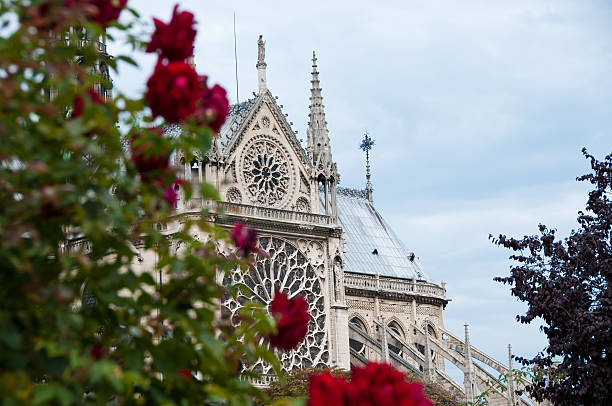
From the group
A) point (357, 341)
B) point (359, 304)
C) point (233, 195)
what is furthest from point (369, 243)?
point (233, 195)

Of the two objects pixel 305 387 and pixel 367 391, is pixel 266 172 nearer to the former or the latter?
pixel 305 387

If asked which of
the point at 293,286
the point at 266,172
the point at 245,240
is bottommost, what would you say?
the point at 245,240

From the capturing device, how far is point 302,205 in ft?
132

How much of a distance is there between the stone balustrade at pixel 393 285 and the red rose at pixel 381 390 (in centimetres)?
4195

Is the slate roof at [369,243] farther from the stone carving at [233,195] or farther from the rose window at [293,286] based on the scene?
the stone carving at [233,195]

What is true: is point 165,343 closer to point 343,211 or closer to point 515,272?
point 515,272

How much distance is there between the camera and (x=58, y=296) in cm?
379

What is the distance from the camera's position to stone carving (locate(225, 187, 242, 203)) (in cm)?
3750

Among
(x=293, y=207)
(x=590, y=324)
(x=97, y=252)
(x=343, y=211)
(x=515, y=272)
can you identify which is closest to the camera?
(x=97, y=252)

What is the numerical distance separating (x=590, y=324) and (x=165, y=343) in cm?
1363

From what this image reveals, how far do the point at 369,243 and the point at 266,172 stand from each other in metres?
14.8

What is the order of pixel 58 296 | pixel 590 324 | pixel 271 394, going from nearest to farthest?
1. pixel 58 296
2. pixel 590 324
3. pixel 271 394

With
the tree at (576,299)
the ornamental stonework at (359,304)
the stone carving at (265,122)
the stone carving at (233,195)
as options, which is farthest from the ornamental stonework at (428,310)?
the tree at (576,299)

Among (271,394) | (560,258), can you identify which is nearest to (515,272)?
(560,258)
